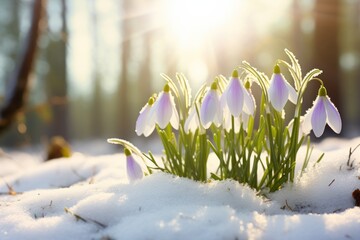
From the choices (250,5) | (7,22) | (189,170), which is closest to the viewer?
(189,170)

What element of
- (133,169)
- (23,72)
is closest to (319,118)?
(133,169)

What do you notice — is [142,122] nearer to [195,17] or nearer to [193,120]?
[193,120]

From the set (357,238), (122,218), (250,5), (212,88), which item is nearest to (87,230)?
(122,218)

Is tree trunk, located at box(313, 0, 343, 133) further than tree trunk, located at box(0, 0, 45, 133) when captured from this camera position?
Yes

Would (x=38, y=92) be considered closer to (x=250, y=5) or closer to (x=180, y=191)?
(x=250, y=5)

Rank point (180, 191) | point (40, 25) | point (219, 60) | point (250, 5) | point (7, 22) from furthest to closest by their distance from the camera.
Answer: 1. point (7, 22)
2. point (219, 60)
3. point (250, 5)
4. point (40, 25)
5. point (180, 191)

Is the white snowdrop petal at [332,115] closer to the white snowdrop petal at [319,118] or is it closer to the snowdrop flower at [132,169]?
the white snowdrop petal at [319,118]

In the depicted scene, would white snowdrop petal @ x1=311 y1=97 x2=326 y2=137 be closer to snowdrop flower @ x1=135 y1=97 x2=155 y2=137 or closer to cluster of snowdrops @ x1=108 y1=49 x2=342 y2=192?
cluster of snowdrops @ x1=108 y1=49 x2=342 y2=192

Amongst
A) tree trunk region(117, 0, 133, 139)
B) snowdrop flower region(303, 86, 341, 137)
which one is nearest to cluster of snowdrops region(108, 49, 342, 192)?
snowdrop flower region(303, 86, 341, 137)
